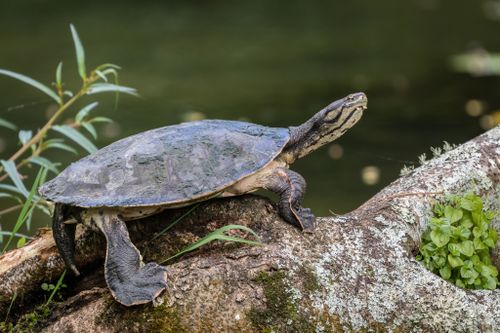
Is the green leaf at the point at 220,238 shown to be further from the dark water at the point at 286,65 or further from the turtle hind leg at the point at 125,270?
the dark water at the point at 286,65

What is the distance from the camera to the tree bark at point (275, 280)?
226cm

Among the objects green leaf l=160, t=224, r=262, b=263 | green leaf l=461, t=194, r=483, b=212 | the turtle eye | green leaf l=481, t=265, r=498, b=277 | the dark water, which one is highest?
the turtle eye

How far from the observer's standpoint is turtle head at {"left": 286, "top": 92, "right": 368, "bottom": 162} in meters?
2.64

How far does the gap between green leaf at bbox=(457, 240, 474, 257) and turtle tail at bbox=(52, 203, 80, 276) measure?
1.33 m

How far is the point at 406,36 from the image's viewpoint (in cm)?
1118

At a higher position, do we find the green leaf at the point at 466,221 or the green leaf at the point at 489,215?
the green leaf at the point at 489,215

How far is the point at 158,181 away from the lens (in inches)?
95.7

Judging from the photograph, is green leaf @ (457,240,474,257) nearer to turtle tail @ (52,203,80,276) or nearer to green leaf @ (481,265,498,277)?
green leaf @ (481,265,498,277)

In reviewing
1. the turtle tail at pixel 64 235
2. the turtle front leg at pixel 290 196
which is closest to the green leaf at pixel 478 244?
the turtle front leg at pixel 290 196

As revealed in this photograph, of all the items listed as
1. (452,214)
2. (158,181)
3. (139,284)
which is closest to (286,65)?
(452,214)

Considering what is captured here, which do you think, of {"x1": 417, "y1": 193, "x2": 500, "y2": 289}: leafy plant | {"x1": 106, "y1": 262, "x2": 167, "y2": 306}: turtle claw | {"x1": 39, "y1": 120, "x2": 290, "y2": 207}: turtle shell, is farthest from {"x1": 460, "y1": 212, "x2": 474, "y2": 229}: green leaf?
{"x1": 106, "y1": 262, "x2": 167, "y2": 306}: turtle claw

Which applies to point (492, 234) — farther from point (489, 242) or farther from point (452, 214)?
point (452, 214)

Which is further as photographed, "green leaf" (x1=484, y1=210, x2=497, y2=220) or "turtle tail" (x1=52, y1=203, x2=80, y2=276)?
"green leaf" (x1=484, y1=210, x2=497, y2=220)

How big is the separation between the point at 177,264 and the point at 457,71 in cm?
759
